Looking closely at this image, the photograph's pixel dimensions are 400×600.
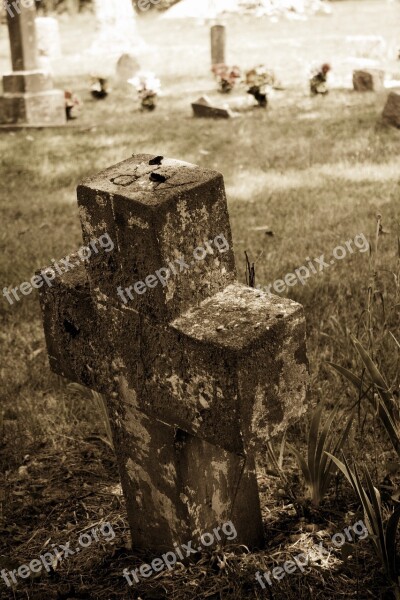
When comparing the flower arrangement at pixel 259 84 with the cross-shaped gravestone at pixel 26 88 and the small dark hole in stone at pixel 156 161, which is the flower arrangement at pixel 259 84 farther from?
the small dark hole in stone at pixel 156 161

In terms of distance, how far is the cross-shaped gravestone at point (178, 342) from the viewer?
1776 mm

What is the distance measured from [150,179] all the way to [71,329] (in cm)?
56

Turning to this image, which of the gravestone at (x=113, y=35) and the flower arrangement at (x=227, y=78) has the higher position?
the gravestone at (x=113, y=35)

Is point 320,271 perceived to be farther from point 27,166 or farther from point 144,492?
point 27,166

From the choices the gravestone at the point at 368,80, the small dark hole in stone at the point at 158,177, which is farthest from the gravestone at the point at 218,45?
the small dark hole in stone at the point at 158,177

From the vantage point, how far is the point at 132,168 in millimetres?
1986

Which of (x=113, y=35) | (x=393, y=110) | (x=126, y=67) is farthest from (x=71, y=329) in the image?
(x=113, y=35)

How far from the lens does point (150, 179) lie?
1873 mm

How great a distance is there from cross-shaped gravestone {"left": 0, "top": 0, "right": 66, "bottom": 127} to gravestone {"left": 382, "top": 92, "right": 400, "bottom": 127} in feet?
13.0

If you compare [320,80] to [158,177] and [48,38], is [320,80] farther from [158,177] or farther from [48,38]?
[158,177]

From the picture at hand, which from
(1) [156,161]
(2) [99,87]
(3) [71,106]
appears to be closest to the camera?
(1) [156,161]

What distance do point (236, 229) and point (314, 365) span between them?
2149 millimetres

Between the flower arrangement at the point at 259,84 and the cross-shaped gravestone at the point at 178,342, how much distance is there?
7.71 meters

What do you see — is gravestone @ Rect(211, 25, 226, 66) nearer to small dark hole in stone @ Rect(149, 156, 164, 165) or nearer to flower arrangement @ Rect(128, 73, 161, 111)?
flower arrangement @ Rect(128, 73, 161, 111)
